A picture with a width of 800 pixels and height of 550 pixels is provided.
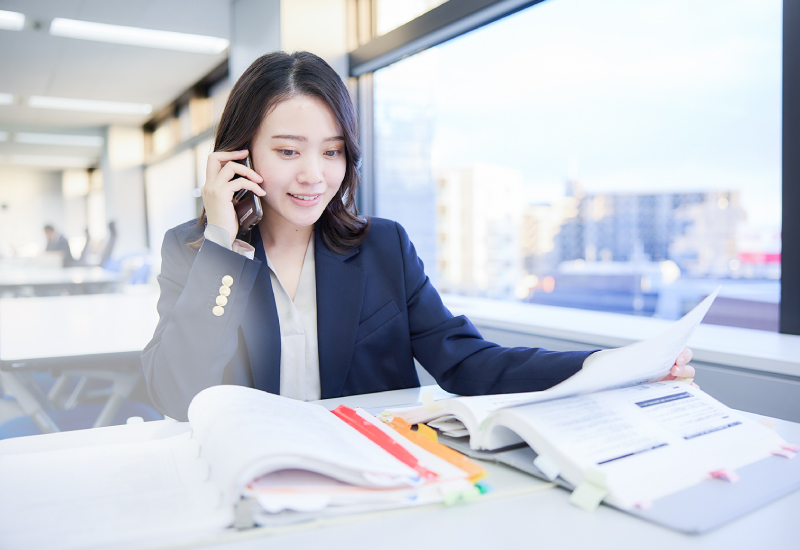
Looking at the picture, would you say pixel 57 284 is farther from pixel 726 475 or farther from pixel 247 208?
pixel 726 475

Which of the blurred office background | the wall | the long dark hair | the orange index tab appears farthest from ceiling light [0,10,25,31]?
the wall

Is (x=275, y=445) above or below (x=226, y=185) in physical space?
below

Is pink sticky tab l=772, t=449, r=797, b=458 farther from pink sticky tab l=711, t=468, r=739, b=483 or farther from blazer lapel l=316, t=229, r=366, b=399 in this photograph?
blazer lapel l=316, t=229, r=366, b=399

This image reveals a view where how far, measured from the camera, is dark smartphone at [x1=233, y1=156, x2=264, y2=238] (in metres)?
1.19

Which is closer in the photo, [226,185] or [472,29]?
[226,185]

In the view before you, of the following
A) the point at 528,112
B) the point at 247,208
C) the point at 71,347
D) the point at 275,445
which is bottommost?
the point at 71,347

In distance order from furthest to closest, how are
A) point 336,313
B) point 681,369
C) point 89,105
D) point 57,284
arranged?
1. point 89,105
2. point 57,284
3. point 336,313
4. point 681,369

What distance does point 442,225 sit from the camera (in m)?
3.55

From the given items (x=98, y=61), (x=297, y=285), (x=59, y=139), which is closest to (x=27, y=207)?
(x=59, y=139)

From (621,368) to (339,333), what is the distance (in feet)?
2.24

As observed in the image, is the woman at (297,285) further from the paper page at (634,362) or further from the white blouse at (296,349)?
the paper page at (634,362)

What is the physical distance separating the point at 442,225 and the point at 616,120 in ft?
5.83

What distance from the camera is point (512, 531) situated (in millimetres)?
515

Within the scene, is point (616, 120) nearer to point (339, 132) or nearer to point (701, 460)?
point (339, 132)
